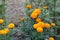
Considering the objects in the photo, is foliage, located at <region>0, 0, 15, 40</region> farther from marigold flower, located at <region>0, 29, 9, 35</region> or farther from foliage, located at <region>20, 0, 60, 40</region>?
foliage, located at <region>20, 0, 60, 40</region>

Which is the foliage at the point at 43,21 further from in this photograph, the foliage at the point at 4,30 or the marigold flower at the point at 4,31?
the marigold flower at the point at 4,31

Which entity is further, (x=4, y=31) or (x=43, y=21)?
(x=43, y=21)

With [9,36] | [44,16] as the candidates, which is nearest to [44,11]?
[44,16]

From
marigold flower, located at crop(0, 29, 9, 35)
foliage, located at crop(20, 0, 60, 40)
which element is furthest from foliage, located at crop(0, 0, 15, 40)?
foliage, located at crop(20, 0, 60, 40)

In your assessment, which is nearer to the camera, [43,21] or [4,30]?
[4,30]

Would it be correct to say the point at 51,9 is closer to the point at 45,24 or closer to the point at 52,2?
the point at 52,2

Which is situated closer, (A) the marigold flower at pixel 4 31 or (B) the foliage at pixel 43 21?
(A) the marigold flower at pixel 4 31

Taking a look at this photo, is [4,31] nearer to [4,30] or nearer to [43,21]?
[4,30]

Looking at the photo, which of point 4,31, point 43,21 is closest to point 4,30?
point 4,31

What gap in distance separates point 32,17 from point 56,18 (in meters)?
0.51

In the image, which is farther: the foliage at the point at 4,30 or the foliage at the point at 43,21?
the foliage at the point at 43,21

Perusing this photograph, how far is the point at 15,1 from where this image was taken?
405cm

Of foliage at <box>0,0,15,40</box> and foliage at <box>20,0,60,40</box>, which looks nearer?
foliage at <box>0,0,15,40</box>

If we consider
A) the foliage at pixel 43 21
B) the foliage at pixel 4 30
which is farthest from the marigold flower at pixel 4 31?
the foliage at pixel 43 21
